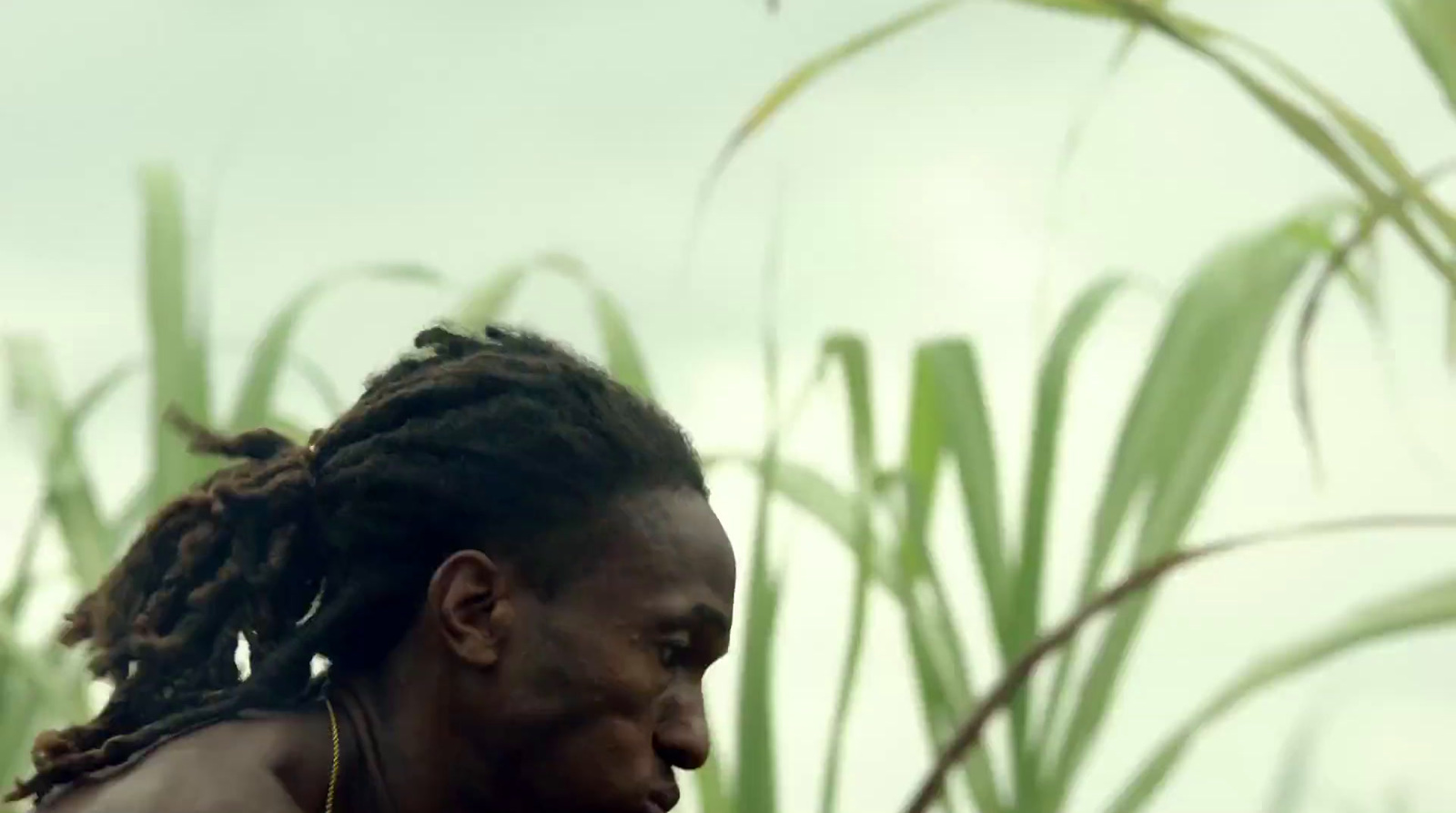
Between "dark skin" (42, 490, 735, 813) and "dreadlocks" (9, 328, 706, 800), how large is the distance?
2 centimetres

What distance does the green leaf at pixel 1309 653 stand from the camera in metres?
1.36

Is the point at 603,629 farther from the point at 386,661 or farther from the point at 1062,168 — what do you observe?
the point at 1062,168

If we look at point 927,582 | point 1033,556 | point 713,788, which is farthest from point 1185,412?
point 713,788

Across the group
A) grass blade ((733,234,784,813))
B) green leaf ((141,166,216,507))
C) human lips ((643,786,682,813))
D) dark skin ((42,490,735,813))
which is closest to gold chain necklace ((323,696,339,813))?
dark skin ((42,490,735,813))

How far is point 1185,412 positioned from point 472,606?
79cm

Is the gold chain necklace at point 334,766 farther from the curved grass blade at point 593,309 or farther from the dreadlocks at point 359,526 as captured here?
the curved grass blade at point 593,309

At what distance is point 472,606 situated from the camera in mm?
998

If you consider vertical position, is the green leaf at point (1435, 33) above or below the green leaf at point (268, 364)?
above

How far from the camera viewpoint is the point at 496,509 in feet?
3.34

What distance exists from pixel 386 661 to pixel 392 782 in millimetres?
67

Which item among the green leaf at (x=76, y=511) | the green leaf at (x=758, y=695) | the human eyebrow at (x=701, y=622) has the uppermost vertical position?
the human eyebrow at (x=701, y=622)

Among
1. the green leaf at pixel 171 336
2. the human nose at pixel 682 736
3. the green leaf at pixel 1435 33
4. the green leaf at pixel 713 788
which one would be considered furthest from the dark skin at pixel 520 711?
the green leaf at pixel 171 336

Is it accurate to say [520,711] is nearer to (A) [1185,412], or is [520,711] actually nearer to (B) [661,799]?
(B) [661,799]

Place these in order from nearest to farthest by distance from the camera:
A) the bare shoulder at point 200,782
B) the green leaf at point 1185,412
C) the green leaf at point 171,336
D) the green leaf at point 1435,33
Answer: the bare shoulder at point 200,782 < the green leaf at point 1435,33 < the green leaf at point 1185,412 < the green leaf at point 171,336
